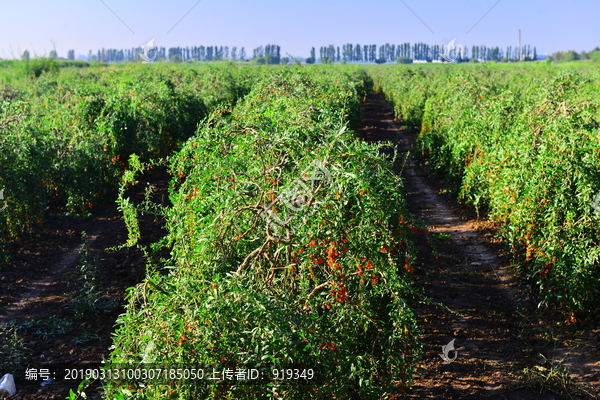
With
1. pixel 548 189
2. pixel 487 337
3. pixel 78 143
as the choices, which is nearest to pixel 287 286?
pixel 487 337

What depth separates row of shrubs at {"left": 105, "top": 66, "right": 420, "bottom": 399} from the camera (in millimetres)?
2920

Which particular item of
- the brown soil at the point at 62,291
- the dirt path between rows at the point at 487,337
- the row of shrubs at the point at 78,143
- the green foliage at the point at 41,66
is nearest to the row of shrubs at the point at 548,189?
the dirt path between rows at the point at 487,337

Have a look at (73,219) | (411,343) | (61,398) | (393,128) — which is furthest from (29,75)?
(411,343)

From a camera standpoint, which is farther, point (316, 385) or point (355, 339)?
point (355, 339)

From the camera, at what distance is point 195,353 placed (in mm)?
2869

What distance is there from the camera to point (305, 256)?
3.92 metres

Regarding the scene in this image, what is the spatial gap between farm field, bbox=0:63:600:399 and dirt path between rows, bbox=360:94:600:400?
3 centimetres

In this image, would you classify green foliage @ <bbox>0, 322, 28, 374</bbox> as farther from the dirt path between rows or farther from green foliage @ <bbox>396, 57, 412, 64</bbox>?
green foliage @ <bbox>396, 57, 412, 64</bbox>

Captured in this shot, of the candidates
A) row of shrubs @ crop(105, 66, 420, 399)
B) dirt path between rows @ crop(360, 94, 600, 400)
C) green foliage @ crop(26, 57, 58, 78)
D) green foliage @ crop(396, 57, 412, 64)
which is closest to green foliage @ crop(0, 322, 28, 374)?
row of shrubs @ crop(105, 66, 420, 399)

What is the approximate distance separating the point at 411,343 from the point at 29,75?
34.7 meters

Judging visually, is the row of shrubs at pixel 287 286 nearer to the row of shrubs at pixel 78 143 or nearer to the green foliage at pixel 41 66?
the row of shrubs at pixel 78 143

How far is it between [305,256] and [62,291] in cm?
461

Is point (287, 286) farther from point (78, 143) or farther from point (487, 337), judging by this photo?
point (78, 143)

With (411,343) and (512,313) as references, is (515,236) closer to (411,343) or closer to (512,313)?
(512,313)
